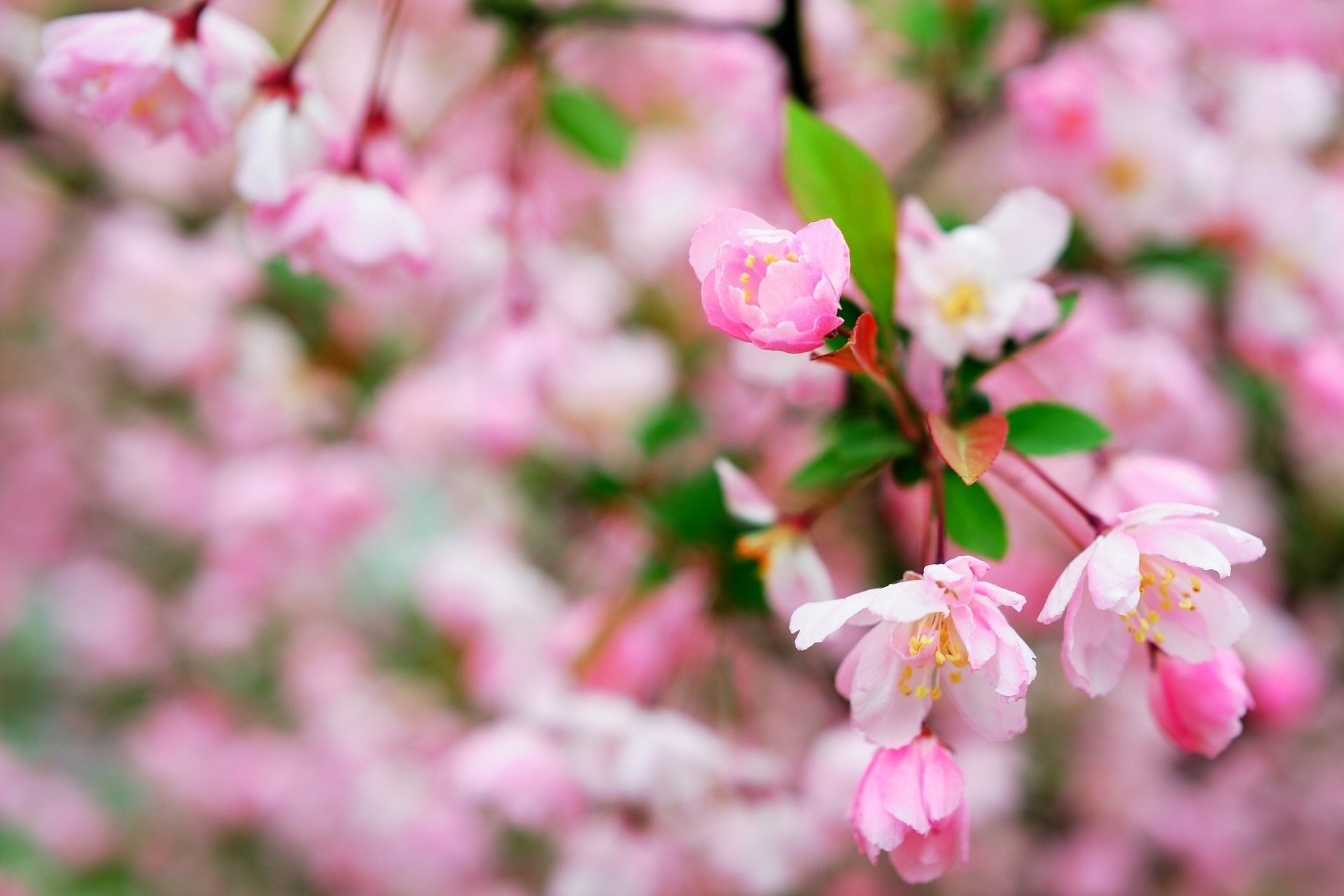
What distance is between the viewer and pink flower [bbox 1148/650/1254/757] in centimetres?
56

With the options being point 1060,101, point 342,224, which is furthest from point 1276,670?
point 342,224

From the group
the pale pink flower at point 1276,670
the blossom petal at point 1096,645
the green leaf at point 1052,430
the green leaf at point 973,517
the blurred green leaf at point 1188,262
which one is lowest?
the pale pink flower at point 1276,670

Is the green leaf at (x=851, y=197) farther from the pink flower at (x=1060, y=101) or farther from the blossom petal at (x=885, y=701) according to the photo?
the pink flower at (x=1060, y=101)

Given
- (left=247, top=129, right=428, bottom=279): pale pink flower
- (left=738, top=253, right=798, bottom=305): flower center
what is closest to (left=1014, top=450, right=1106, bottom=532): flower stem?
(left=738, top=253, right=798, bottom=305): flower center

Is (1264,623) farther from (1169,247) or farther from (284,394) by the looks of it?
(284,394)

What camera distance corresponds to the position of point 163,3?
181cm

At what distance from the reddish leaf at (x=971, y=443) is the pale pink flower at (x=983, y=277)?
8 cm

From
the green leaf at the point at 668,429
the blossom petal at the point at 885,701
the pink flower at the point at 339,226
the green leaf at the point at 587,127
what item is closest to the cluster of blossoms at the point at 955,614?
the blossom petal at the point at 885,701

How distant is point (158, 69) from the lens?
674 mm

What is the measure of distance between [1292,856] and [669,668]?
1797mm

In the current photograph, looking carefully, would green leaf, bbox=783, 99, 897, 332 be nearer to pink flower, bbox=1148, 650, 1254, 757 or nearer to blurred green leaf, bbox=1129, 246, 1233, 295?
pink flower, bbox=1148, 650, 1254, 757

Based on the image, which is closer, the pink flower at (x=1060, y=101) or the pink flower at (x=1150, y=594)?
the pink flower at (x=1150, y=594)

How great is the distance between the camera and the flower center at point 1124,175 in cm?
108

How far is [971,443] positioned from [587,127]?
25.0 inches
